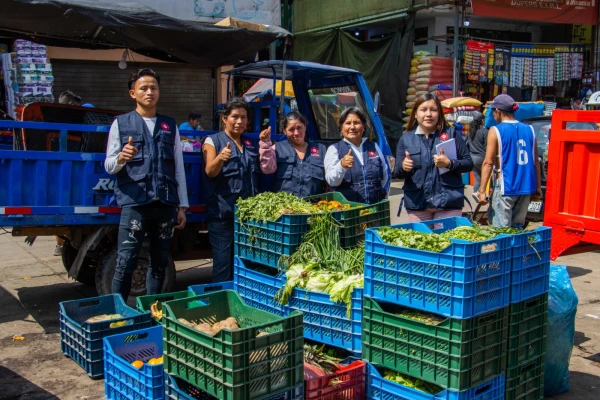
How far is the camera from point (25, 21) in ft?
19.8

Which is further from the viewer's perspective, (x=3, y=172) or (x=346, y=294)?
(x=3, y=172)

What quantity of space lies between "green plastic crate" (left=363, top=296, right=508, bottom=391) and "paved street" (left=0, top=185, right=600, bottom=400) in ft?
4.51

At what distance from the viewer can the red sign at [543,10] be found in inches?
571

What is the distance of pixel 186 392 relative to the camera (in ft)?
11.9

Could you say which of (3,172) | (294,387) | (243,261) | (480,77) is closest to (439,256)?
(294,387)

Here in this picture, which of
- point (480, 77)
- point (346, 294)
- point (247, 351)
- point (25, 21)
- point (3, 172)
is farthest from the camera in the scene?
point (480, 77)

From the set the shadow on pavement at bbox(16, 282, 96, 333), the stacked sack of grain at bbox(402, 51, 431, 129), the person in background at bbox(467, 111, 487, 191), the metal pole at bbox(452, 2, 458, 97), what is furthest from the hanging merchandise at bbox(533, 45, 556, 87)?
the shadow on pavement at bbox(16, 282, 96, 333)

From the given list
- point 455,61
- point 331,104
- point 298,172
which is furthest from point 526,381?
point 455,61

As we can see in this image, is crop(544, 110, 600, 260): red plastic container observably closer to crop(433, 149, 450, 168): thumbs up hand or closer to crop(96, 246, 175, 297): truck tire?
crop(433, 149, 450, 168): thumbs up hand

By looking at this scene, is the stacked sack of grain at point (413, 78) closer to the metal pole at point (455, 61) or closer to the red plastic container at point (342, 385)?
the metal pole at point (455, 61)

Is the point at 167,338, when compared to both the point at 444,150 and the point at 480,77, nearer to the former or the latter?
the point at 444,150

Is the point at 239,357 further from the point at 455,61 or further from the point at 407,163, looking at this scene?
the point at 455,61

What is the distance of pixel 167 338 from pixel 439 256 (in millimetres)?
1576

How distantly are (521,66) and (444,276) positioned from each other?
13.8m
